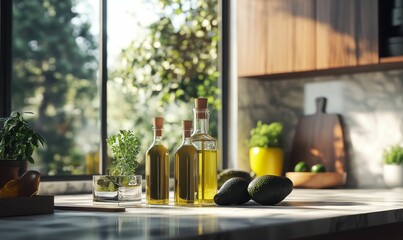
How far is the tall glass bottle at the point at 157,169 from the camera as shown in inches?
84.2

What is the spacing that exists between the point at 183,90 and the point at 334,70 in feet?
7.74

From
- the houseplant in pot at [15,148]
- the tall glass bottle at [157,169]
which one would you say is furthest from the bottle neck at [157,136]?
the houseplant in pot at [15,148]

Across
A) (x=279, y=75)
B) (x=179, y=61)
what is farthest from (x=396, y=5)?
(x=179, y=61)

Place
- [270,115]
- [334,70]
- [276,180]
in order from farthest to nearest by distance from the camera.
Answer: [270,115] < [334,70] < [276,180]

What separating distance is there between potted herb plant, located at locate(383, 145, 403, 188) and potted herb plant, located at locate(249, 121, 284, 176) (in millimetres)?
570

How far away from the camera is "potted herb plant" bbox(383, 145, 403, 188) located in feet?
10.6

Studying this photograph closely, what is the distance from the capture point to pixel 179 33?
5719 mm

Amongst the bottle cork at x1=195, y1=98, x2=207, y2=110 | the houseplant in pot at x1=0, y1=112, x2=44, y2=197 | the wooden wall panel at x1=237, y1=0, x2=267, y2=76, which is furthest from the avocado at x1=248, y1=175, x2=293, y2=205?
the wooden wall panel at x1=237, y1=0, x2=267, y2=76

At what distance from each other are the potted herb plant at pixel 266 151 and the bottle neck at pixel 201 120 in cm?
145

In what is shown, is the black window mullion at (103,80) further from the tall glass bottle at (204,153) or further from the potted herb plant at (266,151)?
the tall glass bottle at (204,153)

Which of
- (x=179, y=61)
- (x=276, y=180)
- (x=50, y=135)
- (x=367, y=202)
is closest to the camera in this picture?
(x=276, y=180)

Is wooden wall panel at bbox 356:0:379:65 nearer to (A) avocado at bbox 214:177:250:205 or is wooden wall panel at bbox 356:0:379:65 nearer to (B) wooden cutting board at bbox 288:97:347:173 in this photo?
(B) wooden cutting board at bbox 288:97:347:173

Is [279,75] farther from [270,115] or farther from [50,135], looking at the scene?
[50,135]

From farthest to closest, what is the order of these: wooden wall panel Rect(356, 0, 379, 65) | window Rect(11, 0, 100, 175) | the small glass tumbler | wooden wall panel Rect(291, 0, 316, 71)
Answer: window Rect(11, 0, 100, 175) → wooden wall panel Rect(291, 0, 316, 71) → wooden wall panel Rect(356, 0, 379, 65) → the small glass tumbler
